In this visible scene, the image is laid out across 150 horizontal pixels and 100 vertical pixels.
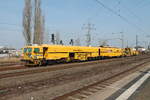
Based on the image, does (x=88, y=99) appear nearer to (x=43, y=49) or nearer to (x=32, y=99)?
(x=32, y=99)

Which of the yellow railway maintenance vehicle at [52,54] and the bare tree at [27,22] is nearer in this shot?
the yellow railway maintenance vehicle at [52,54]

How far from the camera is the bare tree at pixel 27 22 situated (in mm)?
38281

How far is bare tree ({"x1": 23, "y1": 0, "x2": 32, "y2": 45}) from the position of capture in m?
38.3

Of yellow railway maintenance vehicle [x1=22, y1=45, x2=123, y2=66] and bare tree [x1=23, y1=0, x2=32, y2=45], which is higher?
bare tree [x1=23, y1=0, x2=32, y2=45]

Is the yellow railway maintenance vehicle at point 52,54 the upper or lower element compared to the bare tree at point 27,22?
lower

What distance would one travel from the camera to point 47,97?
7.56 m

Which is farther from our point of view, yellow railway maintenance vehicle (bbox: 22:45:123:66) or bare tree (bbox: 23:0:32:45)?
bare tree (bbox: 23:0:32:45)

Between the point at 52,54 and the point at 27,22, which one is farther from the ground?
the point at 27,22

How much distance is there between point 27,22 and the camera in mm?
38875

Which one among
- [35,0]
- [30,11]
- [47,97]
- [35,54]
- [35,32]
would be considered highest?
[35,0]

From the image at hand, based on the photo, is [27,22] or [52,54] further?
[27,22]

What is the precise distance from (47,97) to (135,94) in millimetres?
3885

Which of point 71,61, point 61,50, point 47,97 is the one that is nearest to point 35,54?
point 61,50

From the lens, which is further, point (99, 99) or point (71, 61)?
point (71, 61)
